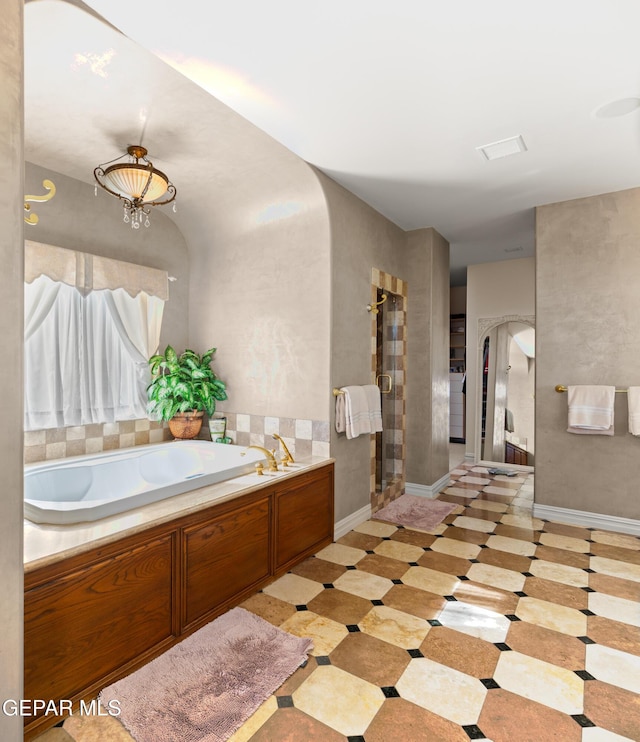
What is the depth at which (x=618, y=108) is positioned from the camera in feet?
7.41

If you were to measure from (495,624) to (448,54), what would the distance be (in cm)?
265

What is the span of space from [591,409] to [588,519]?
90 cm

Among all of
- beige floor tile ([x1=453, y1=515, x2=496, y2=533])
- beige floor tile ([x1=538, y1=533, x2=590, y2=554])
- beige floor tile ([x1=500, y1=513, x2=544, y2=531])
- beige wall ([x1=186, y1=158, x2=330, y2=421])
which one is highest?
beige wall ([x1=186, y1=158, x2=330, y2=421])

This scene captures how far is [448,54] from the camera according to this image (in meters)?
1.88

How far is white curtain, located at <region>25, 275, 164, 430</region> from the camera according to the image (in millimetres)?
2869

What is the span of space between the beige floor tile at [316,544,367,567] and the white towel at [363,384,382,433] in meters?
0.89

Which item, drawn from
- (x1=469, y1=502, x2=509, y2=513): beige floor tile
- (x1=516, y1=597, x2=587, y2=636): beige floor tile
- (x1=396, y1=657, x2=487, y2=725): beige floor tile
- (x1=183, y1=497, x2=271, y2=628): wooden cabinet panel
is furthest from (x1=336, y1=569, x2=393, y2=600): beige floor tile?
(x1=469, y1=502, x2=509, y2=513): beige floor tile

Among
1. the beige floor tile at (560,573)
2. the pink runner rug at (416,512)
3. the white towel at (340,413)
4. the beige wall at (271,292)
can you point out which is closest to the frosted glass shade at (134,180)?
the beige wall at (271,292)

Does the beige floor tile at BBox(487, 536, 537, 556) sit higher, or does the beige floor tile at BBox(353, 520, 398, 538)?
the beige floor tile at BBox(353, 520, 398, 538)

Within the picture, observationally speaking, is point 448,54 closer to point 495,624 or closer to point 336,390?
point 336,390

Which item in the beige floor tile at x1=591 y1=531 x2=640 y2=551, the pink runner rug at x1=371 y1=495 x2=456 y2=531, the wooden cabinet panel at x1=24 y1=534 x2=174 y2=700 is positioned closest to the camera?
the wooden cabinet panel at x1=24 y1=534 x2=174 y2=700

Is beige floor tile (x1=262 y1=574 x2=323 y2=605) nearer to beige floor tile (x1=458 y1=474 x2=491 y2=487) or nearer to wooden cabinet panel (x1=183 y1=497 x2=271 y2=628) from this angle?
wooden cabinet panel (x1=183 y1=497 x2=271 y2=628)

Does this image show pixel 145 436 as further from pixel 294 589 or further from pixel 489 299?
pixel 489 299

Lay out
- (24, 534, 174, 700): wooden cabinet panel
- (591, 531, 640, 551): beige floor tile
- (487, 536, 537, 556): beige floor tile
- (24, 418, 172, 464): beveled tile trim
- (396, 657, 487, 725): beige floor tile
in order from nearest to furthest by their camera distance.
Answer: (24, 534, 174, 700): wooden cabinet panel
(396, 657, 487, 725): beige floor tile
(24, 418, 172, 464): beveled tile trim
(487, 536, 537, 556): beige floor tile
(591, 531, 640, 551): beige floor tile
